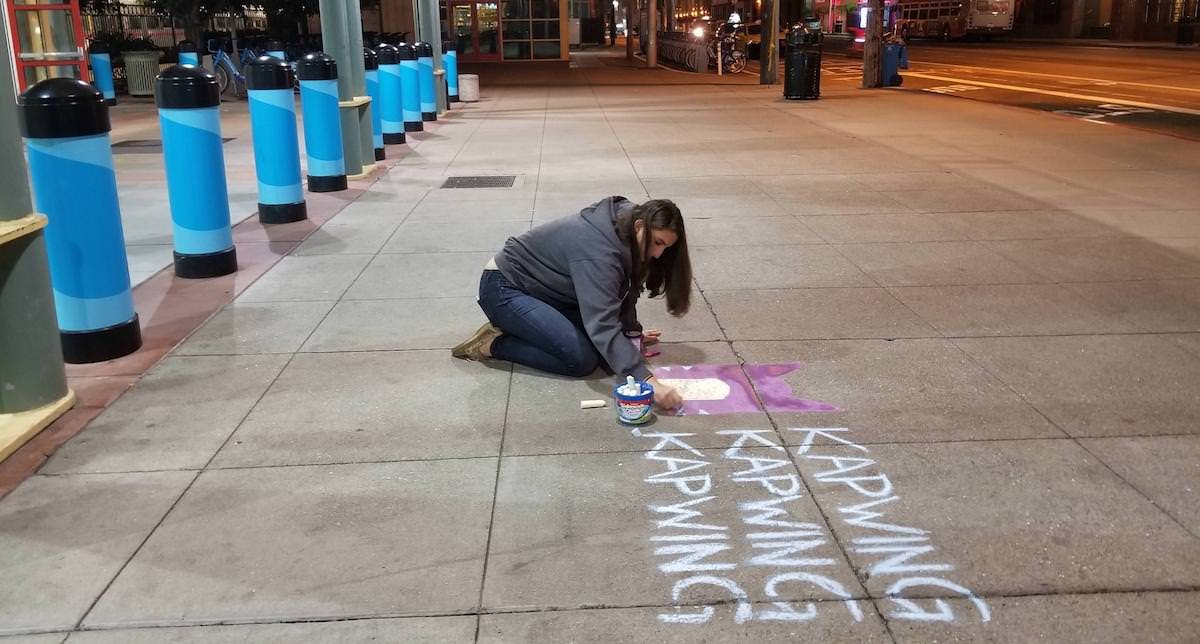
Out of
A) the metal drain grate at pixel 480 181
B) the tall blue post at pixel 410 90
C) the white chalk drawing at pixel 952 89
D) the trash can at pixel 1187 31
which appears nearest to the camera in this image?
the metal drain grate at pixel 480 181

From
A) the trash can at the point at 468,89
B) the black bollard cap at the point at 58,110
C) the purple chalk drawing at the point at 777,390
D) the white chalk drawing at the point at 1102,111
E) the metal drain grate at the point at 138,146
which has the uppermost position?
the black bollard cap at the point at 58,110

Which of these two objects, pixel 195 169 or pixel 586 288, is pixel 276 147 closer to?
pixel 195 169

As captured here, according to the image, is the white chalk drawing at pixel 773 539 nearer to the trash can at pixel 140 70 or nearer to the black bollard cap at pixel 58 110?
the black bollard cap at pixel 58 110

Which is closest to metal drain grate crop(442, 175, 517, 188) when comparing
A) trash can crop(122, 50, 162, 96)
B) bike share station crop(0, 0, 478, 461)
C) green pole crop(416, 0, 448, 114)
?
bike share station crop(0, 0, 478, 461)

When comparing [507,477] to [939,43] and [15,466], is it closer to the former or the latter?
[15,466]

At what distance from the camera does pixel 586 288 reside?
4551 mm

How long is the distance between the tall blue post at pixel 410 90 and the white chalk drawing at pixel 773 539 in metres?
13.6

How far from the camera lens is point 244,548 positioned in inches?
136

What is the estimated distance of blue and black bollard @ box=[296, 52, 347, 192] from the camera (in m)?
10.4

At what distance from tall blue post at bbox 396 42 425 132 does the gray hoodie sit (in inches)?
487

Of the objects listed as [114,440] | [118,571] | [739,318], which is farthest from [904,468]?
[114,440]

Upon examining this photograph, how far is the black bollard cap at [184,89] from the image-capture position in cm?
668

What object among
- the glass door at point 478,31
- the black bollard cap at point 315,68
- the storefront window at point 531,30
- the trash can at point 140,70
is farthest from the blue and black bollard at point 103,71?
the storefront window at point 531,30

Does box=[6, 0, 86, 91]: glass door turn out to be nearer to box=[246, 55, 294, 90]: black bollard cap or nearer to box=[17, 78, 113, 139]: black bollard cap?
box=[246, 55, 294, 90]: black bollard cap
